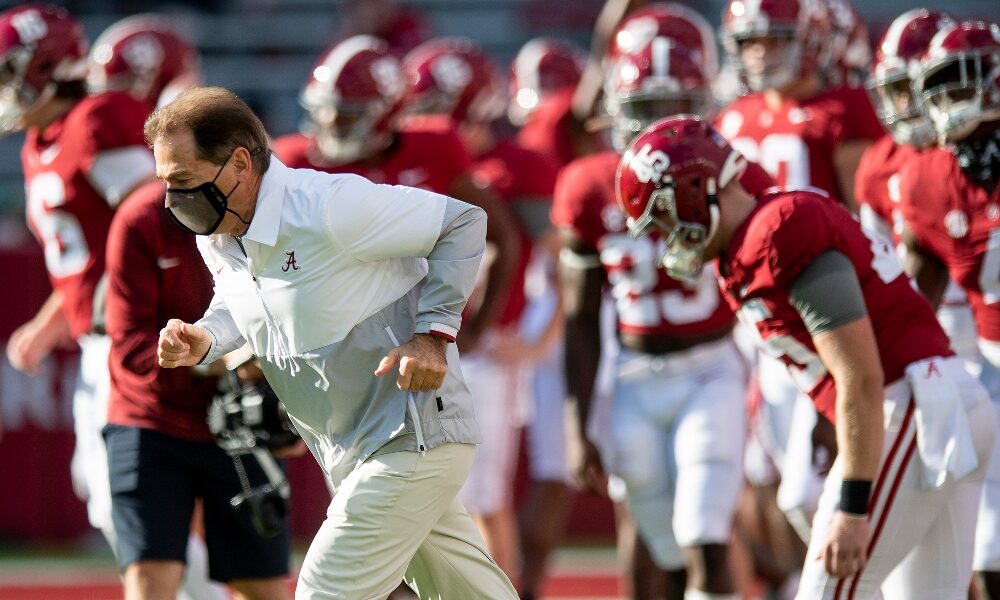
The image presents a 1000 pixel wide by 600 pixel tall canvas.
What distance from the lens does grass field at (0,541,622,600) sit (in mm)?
7367

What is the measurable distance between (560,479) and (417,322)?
11.1 feet

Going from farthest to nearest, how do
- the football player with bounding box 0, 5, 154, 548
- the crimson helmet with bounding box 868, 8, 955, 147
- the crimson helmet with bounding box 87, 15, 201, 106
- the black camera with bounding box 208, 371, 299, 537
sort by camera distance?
1. the crimson helmet with bounding box 87, 15, 201, 106
2. the football player with bounding box 0, 5, 154, 548
3. the crimson helmet with bounding box 868, 8, 955, 147
4. the black camera with bounding box 208, 371, 299, 537

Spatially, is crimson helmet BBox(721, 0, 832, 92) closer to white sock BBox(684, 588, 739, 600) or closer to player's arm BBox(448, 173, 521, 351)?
player's arm BBox(448, 173, 521, 351)

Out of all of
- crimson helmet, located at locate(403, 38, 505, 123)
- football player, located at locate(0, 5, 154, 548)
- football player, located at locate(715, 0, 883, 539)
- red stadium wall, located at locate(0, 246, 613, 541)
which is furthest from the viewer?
red stadium wall, located at locate(0, 246, 613, 541)

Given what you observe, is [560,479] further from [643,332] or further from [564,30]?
[564,30]

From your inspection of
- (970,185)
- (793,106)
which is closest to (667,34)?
(793,106)

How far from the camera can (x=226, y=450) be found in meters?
4.39

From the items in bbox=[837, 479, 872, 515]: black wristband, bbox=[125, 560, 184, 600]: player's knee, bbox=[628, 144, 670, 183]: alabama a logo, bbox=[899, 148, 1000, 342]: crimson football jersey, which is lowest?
bbox=[125, 560, 184, 600]: player's knee

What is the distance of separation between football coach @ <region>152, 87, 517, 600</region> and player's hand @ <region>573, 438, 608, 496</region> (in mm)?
1663

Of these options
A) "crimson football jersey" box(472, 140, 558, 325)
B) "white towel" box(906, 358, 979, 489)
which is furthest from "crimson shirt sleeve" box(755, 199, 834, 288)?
"crimson football jersey" box(472, 140, 558, 325)

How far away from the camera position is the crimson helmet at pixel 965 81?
4.41 metres

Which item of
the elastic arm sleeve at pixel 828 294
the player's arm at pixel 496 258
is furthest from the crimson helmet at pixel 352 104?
the elastic arm sleeve at pixel 828 294

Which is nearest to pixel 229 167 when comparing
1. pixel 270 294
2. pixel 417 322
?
pixel 270 294

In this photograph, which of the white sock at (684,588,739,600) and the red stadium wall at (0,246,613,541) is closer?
the white sock at (684,588,739,600)
